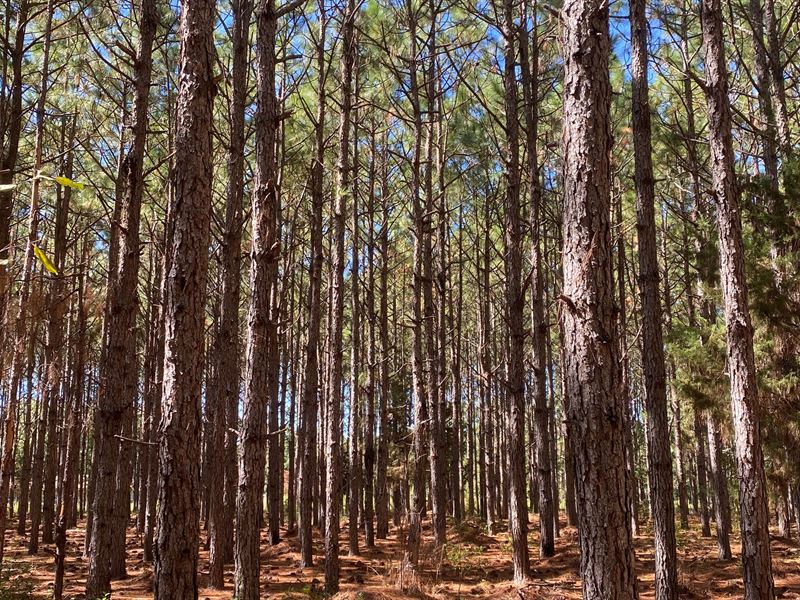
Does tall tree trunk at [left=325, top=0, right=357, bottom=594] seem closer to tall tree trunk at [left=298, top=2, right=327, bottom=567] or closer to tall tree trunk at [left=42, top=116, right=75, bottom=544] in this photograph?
tall tree trunk at [left=298, top=2, right=327, bottom=567]

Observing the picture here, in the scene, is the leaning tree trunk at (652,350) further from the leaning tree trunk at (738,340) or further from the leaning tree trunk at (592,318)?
the leaning tree trunk at (592,318)

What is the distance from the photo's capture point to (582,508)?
13.5 feet

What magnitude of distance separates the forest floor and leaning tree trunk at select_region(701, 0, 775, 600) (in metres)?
2.65

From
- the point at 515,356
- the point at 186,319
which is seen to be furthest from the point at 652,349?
the point at 186,319

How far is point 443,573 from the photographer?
10500 mm

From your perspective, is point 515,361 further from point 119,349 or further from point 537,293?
point 119,349

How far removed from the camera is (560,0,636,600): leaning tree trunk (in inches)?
157

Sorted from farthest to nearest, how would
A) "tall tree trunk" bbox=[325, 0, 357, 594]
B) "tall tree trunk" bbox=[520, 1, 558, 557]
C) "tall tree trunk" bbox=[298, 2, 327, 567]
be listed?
"tall tree trunk" bbox=[298, 2, 327, 567]
"tall tree trunk" bbox=[520, 1, 558, 557]
"tall tree trunk" bbox=[325, 0, 357, 594]

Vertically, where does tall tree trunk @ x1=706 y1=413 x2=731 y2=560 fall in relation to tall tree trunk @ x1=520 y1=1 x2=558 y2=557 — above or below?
below

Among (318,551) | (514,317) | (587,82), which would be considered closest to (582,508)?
(587,82)

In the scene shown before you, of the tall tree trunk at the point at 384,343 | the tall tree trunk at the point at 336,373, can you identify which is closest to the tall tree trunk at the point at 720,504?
the tall tree trunk at the point at 384,343

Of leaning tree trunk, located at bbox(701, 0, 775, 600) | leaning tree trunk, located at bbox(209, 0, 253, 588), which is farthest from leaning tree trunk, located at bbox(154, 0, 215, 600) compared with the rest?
leaning tree trunk, located at bbox(701, 0, 775, 600)

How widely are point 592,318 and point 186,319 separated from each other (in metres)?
2.89

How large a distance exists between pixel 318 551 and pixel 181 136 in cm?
1113
